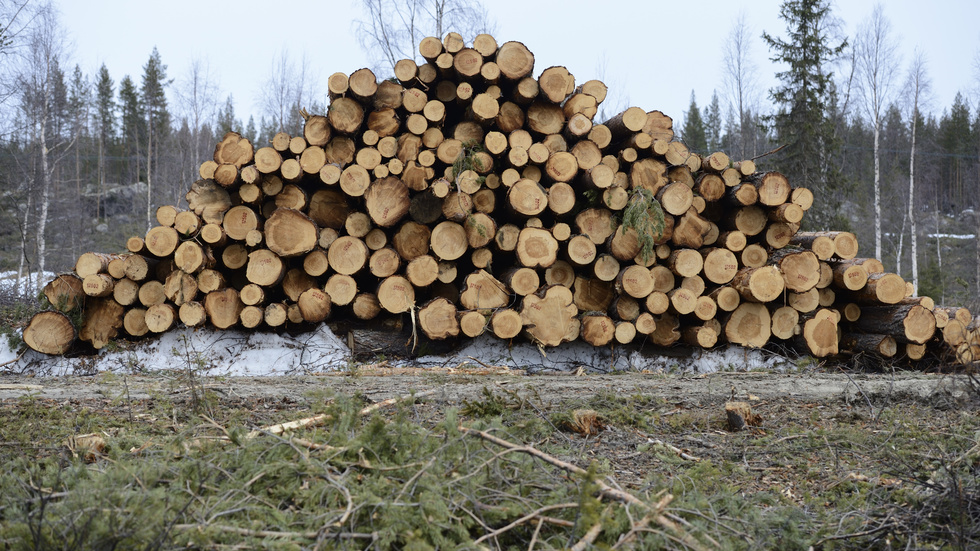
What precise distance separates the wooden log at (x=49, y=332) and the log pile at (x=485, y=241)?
0.06 feet

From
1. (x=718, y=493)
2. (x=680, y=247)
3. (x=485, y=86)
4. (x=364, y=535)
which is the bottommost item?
(x=718, y=493)

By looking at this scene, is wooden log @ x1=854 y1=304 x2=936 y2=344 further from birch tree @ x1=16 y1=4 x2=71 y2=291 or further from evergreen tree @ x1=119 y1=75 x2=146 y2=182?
evergreen tree @ x1=119 y1=75 x2=146 y2=182

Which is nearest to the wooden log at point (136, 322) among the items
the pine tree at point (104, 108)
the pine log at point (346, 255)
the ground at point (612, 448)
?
the ground at point (612, 448)

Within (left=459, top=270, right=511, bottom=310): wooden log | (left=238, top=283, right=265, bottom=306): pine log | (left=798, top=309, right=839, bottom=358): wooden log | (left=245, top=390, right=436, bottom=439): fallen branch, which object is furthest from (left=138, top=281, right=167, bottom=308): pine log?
(left=798, top=309, right=839, bottom=358): wooden log

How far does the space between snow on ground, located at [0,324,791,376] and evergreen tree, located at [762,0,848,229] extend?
12.0 meters

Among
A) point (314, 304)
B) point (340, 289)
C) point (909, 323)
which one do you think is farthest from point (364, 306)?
point (909, 323)

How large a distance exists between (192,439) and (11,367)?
536 centimetres

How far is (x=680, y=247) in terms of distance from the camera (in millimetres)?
→ 6793

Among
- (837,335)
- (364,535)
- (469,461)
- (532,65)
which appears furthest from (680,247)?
(364,535)

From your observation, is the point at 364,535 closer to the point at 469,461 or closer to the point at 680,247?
the point at 469,461

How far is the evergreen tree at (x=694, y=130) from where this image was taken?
33422mm

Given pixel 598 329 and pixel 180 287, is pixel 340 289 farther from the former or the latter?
pixel 598 329

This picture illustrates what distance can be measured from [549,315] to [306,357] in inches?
107

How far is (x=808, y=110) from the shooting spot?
17516 millimetres
